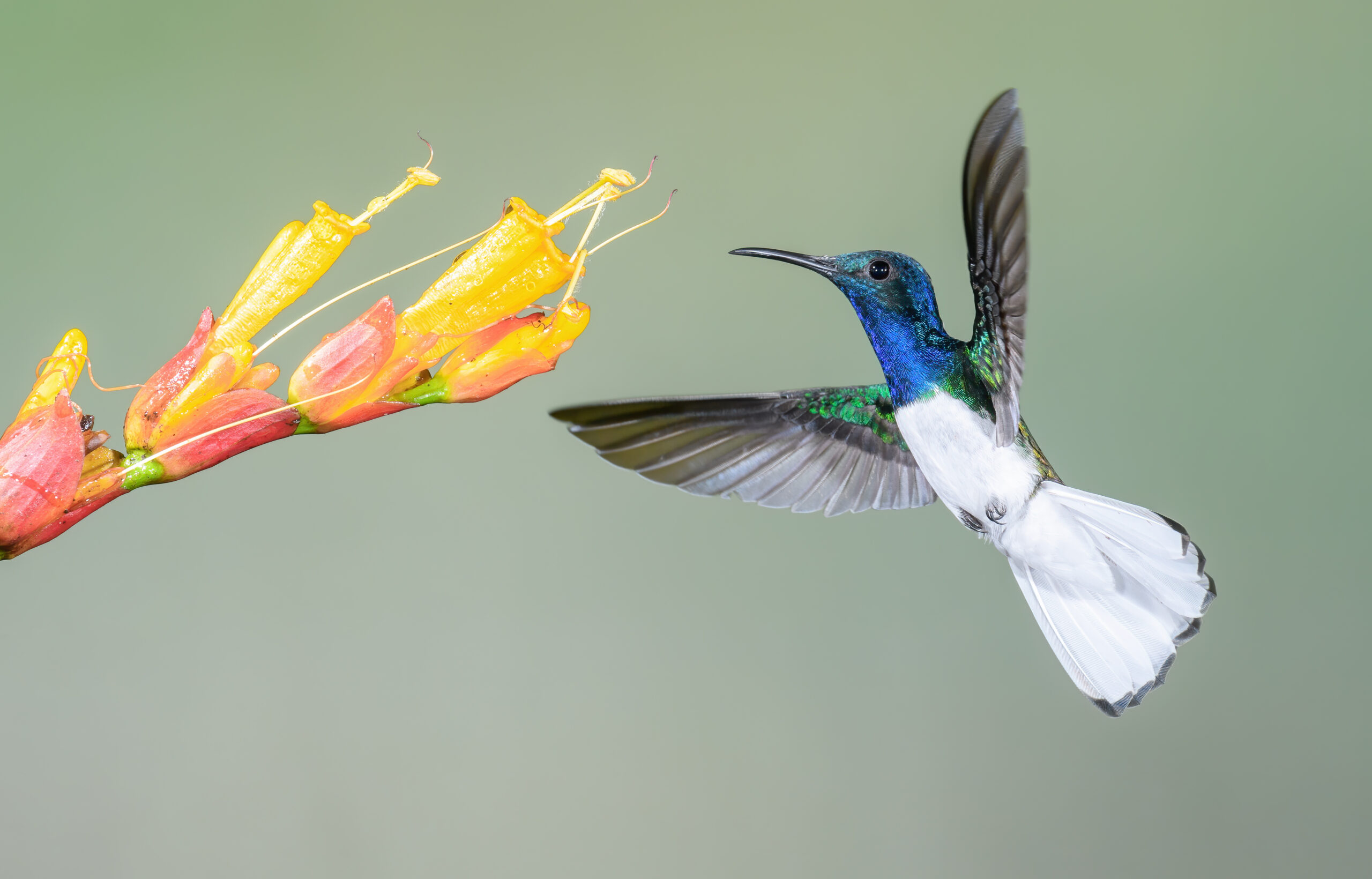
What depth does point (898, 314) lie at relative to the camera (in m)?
0.65

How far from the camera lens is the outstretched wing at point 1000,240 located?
506 mm

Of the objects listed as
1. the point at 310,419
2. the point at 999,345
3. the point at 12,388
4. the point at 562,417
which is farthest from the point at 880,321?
the point at 12,388

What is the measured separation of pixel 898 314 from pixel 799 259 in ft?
0.28

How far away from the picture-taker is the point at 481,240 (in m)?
0.47

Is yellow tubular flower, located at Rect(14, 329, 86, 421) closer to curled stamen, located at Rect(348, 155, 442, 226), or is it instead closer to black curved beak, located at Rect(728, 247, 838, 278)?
curled stamen, located at Rect(348, 155, 442, 226)

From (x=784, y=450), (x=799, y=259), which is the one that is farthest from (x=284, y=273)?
(x=784, y=450)

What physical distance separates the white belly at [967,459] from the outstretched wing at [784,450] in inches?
2.8

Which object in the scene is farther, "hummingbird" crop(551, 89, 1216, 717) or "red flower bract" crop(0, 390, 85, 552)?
"hummingbird" crop(551, 89, 1216, 717)

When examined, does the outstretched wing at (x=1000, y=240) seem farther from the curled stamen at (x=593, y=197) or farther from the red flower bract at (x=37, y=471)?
the red flower bract at (x=37, y=471)

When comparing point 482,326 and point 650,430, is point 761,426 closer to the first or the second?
point 650,430

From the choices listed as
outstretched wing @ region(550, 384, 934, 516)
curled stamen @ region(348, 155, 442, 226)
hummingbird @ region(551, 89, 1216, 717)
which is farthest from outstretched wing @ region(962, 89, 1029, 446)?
curled stamen @ region(348, 155, 442, 226)

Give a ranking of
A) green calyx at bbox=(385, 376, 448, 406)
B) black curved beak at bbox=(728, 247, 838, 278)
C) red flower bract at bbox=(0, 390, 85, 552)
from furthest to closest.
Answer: black curved beak at bbox=(728, 247, 838, 278) → green calyx at bbox=(385, 376, 448, 406) → red flower bract at bbox=(0, 390, 85, 552)

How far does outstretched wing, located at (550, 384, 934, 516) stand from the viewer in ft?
2.20

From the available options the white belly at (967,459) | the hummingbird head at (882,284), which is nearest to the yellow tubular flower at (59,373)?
the hummingbird head at (882,284)
